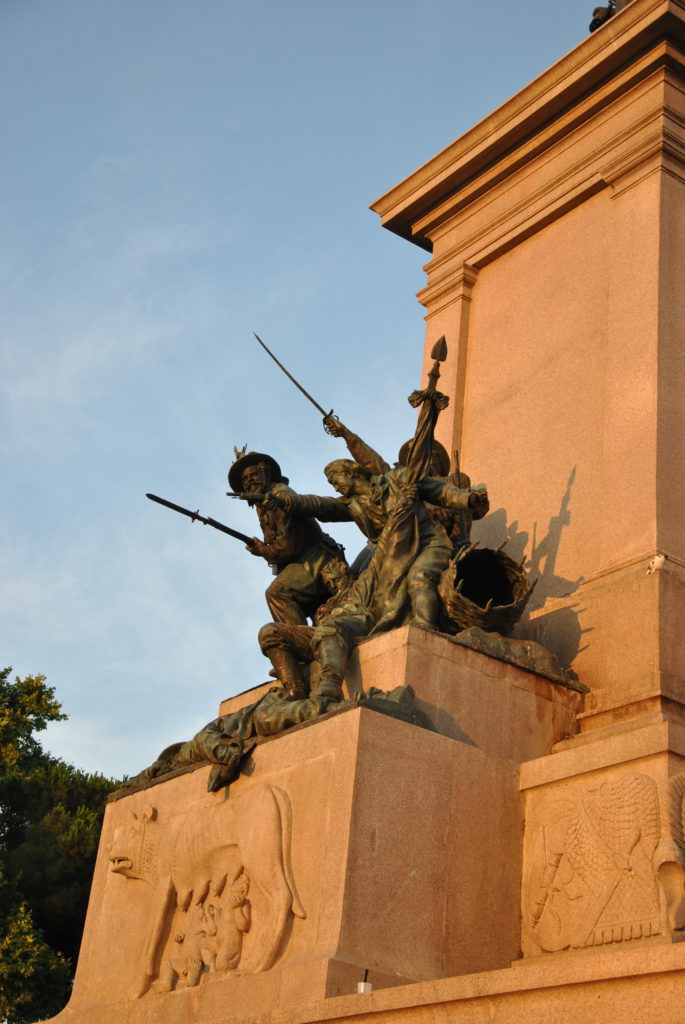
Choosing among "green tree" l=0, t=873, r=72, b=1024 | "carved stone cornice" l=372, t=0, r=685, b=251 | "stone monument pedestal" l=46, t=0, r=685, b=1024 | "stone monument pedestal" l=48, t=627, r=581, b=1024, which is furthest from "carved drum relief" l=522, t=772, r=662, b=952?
"green tree" l=0, t=873, r=72, b=1024

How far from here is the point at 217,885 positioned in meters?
10.8

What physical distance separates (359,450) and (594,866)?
4.70 meters

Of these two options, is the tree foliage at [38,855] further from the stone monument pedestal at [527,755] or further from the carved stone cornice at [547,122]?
the carved stone cornice at [547,122]

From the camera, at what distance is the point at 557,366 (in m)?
14.1

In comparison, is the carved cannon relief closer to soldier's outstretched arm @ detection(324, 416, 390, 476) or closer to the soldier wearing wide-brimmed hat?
the soldier wearing wide-brimmed hat

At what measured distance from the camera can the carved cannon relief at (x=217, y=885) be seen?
1013 cm

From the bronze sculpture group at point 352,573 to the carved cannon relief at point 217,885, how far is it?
506 mm

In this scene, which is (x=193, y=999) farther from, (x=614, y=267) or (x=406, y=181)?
(x=406, y=181)

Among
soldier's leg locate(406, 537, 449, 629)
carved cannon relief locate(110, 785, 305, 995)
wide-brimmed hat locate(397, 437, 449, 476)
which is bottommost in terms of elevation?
carved cannon relief locate(110, 785, 305, 995)

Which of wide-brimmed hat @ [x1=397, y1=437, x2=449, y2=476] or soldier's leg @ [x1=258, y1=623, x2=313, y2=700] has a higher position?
wide-brimmed hat @ [x1=397, y1=437, x2=449, y2=476]

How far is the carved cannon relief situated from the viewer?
1013cm

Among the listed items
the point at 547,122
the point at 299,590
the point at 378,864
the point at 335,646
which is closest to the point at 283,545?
the point at 299,590

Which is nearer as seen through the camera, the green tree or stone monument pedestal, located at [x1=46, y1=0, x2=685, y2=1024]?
stone monument pedestal, located at [x1=46, y1=0, x2=685, y2=1024]

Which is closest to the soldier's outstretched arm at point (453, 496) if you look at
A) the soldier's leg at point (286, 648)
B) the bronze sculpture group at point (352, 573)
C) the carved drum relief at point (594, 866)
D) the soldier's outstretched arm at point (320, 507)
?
the bronze sculpture group at point (352, 573)
